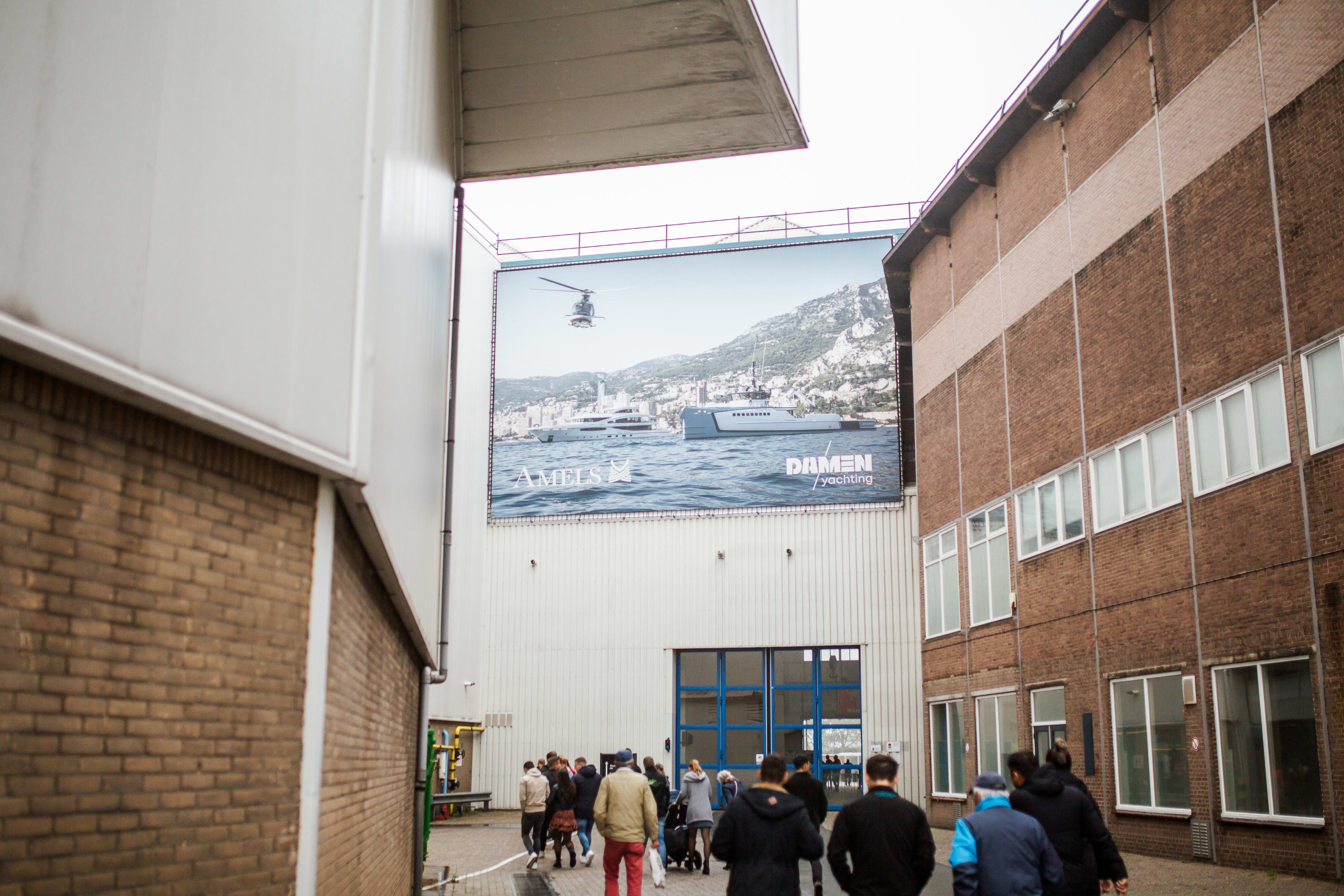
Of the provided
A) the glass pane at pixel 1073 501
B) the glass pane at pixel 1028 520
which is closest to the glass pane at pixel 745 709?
the glass pane at pixel 1028 520

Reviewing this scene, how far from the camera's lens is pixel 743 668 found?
31234 mm

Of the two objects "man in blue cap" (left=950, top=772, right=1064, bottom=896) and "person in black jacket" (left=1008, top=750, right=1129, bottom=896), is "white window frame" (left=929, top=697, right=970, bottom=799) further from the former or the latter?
"man in blue cap" (left=950, top=772, right=1064, bottom=896)

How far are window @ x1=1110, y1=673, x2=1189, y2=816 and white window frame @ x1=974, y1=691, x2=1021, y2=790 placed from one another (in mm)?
2839

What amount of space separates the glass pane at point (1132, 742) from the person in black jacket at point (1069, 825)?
36.8 feet

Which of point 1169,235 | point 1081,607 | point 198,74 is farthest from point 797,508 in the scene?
point 198,74

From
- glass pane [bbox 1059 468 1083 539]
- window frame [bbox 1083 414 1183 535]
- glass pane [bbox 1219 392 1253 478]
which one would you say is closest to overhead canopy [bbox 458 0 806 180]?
glass pane [bbox 1219 392 1253 478]

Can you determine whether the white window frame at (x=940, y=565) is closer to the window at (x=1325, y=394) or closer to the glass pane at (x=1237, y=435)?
the glass pane at (x=1237, y=435)

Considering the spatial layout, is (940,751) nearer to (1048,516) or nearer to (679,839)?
(1048,516)

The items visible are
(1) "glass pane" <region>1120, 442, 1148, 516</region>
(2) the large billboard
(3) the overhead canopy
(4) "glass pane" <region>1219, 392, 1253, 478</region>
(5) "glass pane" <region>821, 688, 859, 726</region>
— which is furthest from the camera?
(2) the large billboard

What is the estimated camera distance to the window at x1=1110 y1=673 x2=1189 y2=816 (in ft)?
55.2

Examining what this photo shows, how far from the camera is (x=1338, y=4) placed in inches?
546

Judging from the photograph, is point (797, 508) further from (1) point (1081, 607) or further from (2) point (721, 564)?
(1) point (1081, 607)

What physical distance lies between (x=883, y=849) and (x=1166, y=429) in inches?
501

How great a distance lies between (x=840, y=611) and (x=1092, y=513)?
11.6m
